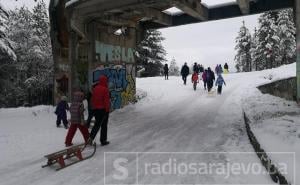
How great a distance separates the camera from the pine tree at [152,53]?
1855 inches

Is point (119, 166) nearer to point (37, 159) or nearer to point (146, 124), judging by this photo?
point (37, 159)

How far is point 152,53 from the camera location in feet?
160

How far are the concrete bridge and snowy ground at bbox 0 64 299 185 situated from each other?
173 cm

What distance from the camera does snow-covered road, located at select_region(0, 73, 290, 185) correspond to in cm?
743

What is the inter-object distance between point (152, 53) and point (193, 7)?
31927 mm

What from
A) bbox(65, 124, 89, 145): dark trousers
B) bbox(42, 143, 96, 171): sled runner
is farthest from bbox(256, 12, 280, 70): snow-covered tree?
bbox(42, 143, 96, 171): sled runner

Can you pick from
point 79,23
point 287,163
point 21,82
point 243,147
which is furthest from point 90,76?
point 21,82

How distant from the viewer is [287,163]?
7.08 meters

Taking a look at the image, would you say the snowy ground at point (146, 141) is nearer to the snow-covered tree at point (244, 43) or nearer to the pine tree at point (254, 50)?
the pine tree at point (254, 50)

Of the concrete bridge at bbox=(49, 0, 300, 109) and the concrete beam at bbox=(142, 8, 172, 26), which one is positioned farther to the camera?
the concrete beam at bbox=(142, 8, 172, 26)

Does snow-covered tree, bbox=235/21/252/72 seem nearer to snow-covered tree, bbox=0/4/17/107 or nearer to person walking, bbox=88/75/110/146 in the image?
snow-covered tree, bbox=0/4/17/107

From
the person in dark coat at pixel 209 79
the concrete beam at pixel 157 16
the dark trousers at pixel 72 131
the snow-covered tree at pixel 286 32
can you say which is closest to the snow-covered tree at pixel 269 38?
the snow-covered tree at pixel 286 32

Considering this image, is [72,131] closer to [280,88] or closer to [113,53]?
[113,53]

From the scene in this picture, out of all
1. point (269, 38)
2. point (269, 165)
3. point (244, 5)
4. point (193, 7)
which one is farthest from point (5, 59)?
point (269, 38)
